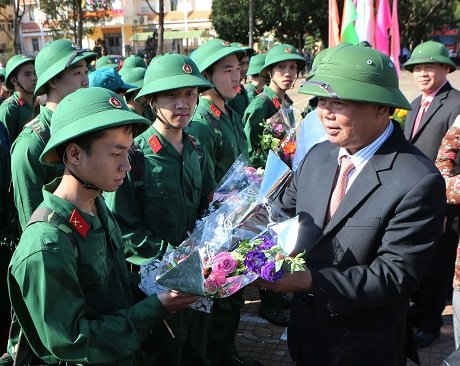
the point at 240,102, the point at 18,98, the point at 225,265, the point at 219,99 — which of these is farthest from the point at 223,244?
the point at 240,102

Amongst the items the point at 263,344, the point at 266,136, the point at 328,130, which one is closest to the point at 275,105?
the point at 266,136

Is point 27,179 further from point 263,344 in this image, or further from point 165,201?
point 263,344

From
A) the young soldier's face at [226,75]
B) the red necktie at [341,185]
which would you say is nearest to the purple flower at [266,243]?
the red necktie at [341,185]

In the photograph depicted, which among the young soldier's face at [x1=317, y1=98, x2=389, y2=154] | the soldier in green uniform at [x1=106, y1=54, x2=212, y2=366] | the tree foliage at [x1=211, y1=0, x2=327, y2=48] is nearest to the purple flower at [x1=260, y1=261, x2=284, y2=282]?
the young soldier's face at [x1=317, y1=98, x2=389, y2=154]

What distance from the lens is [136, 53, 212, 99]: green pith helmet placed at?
11.1 feet

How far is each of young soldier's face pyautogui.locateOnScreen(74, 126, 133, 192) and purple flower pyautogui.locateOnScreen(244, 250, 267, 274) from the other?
71cm

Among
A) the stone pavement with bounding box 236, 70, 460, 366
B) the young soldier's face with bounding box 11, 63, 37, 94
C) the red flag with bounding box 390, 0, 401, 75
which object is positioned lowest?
the stone pavement with bounding box 236, 70, 460, 366

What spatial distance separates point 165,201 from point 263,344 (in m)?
1.92

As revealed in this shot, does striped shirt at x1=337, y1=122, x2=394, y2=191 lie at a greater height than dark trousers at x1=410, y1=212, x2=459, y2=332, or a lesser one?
greater

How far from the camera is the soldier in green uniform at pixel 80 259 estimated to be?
2027 millimetres

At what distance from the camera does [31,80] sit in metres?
6.52

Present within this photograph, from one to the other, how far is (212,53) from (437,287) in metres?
3.03

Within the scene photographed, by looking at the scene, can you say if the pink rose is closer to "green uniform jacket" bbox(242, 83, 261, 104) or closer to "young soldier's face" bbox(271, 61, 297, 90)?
"young soldier's face" bbox(271, 61, 297, 90)

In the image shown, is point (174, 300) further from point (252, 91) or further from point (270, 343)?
point (252, 91)
